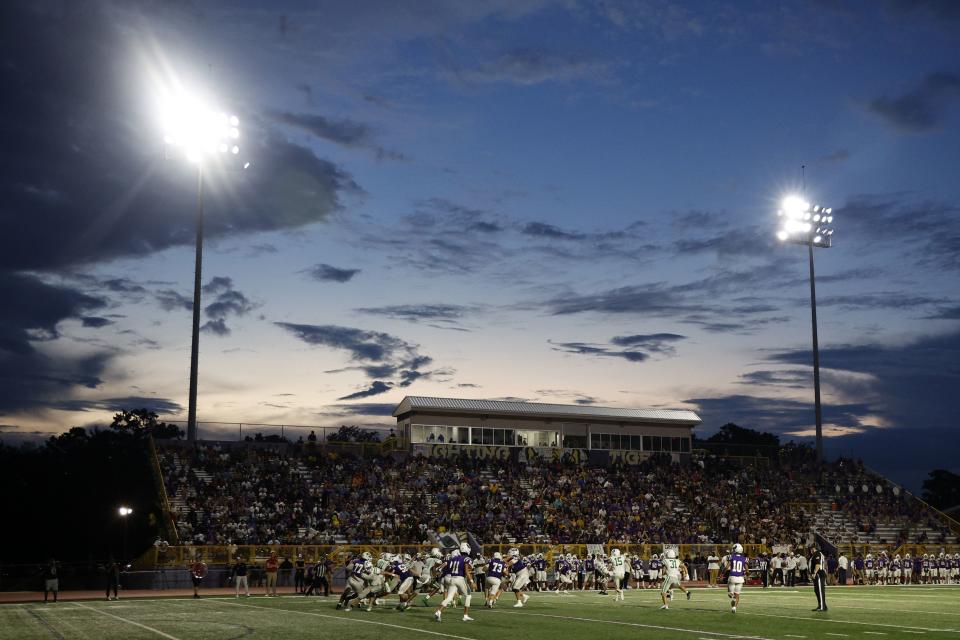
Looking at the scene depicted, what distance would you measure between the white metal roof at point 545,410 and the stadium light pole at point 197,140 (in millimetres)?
15488

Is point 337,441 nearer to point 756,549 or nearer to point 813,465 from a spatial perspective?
point 756,549

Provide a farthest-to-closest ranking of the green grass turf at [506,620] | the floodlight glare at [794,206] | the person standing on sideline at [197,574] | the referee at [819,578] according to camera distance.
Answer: the floodlight glare at [794,206], the person standing on sideline at [197,574], the referee at [819,578], the green grass turf at [506,620]

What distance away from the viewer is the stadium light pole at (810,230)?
64375mm

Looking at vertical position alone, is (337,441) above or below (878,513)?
above

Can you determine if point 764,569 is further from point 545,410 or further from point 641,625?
point 641,625

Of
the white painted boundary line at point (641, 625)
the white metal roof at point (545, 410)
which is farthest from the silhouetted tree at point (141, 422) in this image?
the white painted boundary line at point (641, 625)

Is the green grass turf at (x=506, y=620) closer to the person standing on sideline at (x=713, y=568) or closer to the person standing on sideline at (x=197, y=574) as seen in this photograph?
the person standing on sideline at (x=197, y=574)

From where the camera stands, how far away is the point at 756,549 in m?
51.2

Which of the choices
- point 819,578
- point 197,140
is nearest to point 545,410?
point 197,140

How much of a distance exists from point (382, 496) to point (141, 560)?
13.3 meters

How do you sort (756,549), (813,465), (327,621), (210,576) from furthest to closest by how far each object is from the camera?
(813,465) → (756,549) → (210,576) → (327,621)

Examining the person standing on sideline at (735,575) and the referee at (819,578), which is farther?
the referee at (819,578)


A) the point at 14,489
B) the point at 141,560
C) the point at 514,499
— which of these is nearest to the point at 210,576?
the point at 141,560

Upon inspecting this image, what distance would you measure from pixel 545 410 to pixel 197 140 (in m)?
28.3
